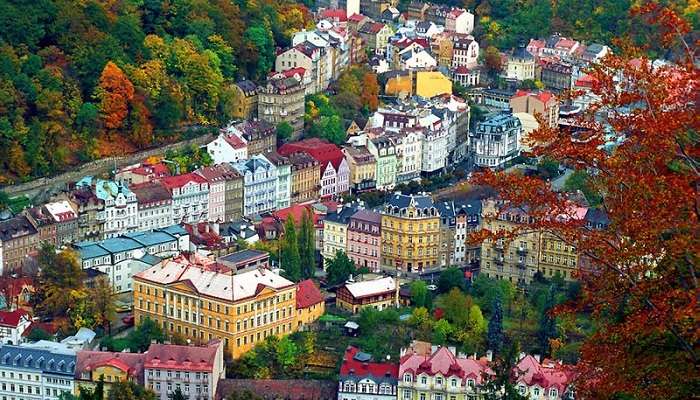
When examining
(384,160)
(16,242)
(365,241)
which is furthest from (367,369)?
(384,160)

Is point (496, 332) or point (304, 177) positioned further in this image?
point (304, 177)

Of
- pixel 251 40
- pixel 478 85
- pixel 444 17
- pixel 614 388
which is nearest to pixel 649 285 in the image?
pixel 614 388

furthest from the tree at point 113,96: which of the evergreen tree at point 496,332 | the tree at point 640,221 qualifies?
the tree at point 640,221

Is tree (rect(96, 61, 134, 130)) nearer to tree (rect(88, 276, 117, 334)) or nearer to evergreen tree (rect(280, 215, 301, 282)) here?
evergreen tree (rect(280, 215, 301, 282))

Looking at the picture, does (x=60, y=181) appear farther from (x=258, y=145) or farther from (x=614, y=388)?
(x=614, y=388)

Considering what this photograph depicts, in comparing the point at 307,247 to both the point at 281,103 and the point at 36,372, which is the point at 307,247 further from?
the point at 281,103

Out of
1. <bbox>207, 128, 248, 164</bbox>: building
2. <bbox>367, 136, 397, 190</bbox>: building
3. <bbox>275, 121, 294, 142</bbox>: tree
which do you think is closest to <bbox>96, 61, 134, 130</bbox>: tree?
<bbox>207, 128, 248, 164</bbox>: building
